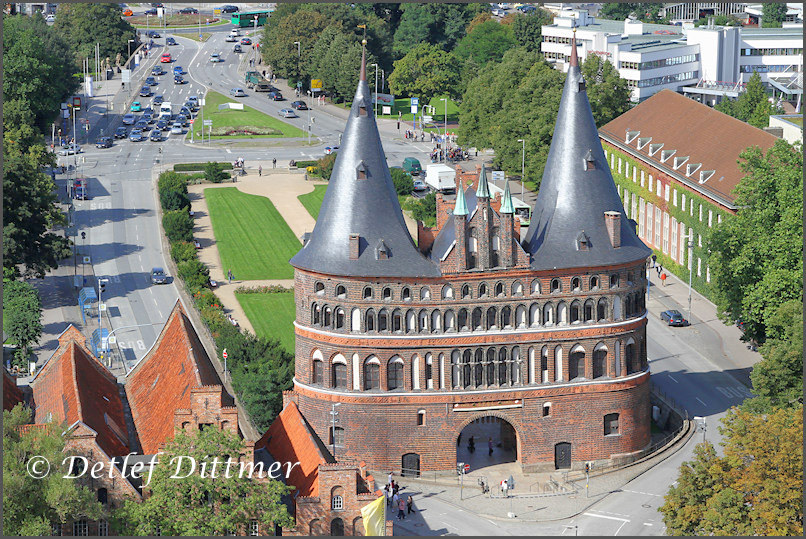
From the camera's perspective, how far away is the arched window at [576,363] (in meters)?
116

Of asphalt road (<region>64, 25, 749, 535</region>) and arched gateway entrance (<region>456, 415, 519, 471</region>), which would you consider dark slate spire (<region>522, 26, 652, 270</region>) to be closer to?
arched gateway entrance (<region>456, 415, 519, 471</region>)

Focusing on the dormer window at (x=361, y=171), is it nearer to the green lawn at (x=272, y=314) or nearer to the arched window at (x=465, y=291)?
the arched window at (x=465, y=291)

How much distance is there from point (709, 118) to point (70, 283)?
211ft

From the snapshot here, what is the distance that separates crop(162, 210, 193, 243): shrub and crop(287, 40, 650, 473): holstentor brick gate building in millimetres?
66747

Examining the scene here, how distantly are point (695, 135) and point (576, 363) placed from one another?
6248 cm

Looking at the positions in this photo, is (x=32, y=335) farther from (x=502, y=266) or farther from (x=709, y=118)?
(x=709, y=118)

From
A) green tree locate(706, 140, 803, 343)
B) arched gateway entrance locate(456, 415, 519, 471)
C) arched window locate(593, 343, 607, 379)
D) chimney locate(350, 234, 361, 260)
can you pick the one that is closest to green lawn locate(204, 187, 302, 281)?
green tree locate(706, 140, 803, 343)

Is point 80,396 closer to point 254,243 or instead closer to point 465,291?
point 465,291

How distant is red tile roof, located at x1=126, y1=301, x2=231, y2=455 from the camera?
4171 inches

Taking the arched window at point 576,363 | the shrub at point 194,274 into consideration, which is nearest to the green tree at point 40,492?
the arched window at point 576,363

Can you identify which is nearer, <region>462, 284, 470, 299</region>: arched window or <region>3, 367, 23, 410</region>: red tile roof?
<region>3, 367, 23, 410</region>: red tile roof

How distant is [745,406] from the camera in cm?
11644

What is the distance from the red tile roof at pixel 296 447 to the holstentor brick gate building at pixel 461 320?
4.74 m

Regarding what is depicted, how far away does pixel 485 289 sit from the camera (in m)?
114
